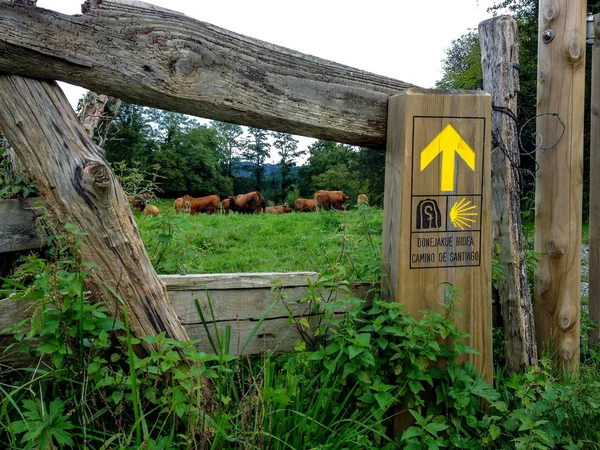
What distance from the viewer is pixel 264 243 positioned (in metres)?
8.80

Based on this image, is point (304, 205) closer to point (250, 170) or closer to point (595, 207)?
point (250, 170)

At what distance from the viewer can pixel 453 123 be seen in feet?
9.34

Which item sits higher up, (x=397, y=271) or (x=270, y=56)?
(x=270, y=56)

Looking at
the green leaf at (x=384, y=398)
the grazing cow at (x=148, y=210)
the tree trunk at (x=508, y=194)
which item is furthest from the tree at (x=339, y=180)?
the green leaf at (x=384, y=398)

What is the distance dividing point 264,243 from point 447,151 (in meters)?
6.15

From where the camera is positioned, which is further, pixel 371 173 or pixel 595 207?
pixel 371 173

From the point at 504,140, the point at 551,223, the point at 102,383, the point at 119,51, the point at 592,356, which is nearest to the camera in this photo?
the point at 102,383

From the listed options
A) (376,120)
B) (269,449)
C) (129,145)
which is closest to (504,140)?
(376,120)

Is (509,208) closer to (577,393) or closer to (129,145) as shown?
(577,393)

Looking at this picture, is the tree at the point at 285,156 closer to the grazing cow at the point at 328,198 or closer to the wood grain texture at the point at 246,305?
the grazing cow at the point at 328,198

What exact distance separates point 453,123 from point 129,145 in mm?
18717

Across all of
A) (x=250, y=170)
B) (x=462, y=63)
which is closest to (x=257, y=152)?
(x=250, y=170)

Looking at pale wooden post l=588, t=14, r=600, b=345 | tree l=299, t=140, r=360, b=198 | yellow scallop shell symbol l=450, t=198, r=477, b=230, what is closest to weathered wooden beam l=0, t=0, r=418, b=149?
yellow scallop shell symbol l=450, t=198, r=477, b=230

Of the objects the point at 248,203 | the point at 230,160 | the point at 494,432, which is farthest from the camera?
the point at 230,160
